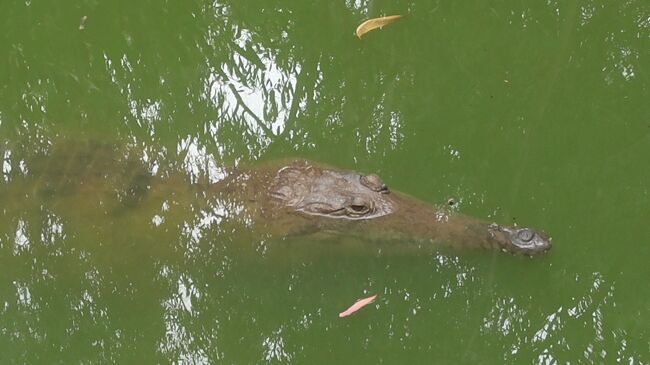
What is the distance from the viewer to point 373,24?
153 inches

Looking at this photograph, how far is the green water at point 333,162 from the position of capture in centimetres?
326

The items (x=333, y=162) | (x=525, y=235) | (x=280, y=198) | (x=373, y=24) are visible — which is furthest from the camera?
(x=373, y=24)

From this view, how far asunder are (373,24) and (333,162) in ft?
2.96

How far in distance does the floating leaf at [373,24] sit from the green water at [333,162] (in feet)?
0.12

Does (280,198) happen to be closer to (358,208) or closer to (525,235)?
(358,208)

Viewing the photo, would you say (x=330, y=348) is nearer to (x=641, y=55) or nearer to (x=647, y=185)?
(x=647, y=185)

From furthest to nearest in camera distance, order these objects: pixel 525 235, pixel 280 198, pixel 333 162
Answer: pixel 333 162 < pixel 280 198 < pixel 525 235

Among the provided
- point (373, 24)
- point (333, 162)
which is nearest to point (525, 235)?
point (333, 162)

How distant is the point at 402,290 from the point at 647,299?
1181 mm

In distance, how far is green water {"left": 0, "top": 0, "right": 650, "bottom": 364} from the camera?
10.7 ft

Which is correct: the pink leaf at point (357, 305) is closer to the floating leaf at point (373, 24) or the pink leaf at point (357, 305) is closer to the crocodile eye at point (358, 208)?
the crocodile eye at point (358, 208)

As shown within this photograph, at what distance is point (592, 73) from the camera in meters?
3.70

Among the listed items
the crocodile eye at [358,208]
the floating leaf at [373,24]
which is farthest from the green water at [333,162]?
the crocodile eye at [358,208]

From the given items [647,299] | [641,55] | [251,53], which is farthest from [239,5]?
[647,299]
